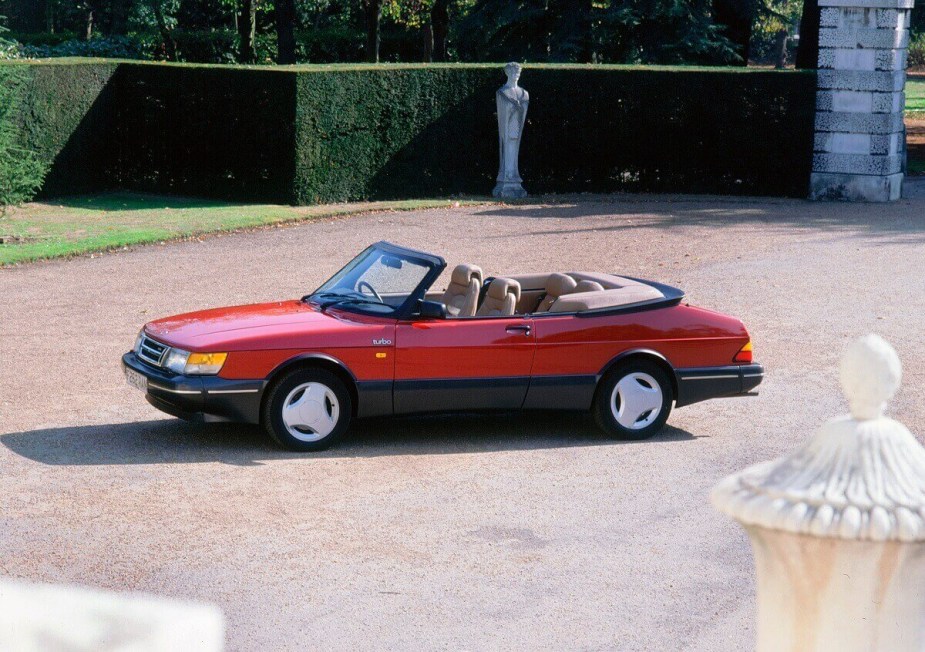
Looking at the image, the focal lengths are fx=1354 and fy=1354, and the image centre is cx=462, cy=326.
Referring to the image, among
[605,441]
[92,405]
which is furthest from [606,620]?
[92,405]

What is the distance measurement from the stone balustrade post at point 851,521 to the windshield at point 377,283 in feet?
25.6

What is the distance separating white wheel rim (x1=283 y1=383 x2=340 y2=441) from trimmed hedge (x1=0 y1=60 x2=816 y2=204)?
14.7 meters

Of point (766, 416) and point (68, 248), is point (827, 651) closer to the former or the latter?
point (766, 416)

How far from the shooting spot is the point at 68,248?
1888cm

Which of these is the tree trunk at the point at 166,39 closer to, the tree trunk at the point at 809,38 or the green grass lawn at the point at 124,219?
the green grass lawn at the point at 124,219

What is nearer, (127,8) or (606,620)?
(606,620)

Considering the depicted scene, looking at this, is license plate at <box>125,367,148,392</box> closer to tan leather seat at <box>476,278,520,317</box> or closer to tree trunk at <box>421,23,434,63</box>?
tan leather seat at <box>476,278,520,317</box>

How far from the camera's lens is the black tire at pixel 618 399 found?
9.99 meters

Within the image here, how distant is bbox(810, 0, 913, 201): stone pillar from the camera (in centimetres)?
2541

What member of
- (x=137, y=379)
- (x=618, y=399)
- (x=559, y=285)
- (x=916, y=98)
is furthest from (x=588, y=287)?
(x=916, y=98)

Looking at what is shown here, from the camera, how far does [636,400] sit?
1007cm

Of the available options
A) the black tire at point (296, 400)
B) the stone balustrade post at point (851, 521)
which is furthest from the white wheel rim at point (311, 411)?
the stone balustrade post at point (851, 521)

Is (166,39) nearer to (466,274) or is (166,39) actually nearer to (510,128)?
(510,128)

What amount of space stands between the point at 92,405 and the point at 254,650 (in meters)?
5.16
